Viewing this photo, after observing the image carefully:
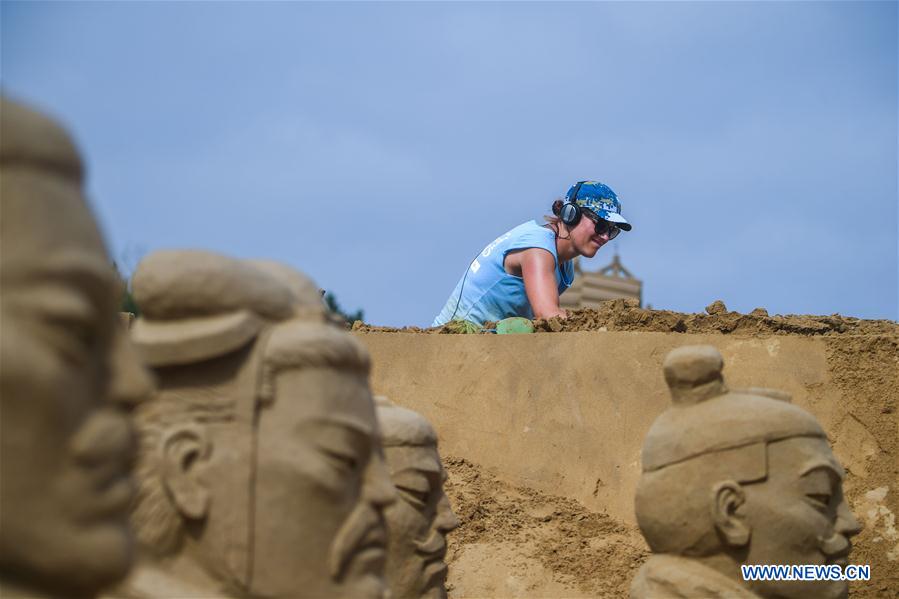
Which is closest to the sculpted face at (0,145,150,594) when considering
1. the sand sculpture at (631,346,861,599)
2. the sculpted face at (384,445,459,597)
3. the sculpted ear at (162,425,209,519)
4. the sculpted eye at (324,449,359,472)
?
the sculpted ear at (162,425,209,519)

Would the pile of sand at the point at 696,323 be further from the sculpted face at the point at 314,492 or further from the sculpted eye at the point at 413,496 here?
the sculpted face at the point at 314,492

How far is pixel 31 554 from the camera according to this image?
300cm

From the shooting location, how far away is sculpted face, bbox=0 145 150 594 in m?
2.95

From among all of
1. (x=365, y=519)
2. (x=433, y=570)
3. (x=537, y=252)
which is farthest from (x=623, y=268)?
(x=365, y=519)

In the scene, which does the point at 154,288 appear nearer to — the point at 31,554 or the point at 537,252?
the point at 31,554

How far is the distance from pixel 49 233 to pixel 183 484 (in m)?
1.26

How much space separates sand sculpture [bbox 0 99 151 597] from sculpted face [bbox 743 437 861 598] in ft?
11.1

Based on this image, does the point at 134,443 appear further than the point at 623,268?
No

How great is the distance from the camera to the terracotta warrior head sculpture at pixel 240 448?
13.6ft

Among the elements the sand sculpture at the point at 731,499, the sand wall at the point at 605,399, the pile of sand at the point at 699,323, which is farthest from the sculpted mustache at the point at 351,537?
the pile of sand at the point at 699,323

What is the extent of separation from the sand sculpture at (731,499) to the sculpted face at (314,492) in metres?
1.91

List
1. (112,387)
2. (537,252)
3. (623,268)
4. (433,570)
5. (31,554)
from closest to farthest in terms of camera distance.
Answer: (31,554), (112,387), (433,570), (537,252), (623,268)

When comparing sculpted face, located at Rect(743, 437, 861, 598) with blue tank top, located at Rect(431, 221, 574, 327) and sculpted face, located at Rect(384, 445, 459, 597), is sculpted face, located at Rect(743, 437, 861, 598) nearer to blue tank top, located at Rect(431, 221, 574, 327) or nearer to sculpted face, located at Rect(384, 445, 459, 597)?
sculpted face, located at Rect(384, 445, 459, 597)

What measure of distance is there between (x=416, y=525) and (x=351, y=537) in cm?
197
